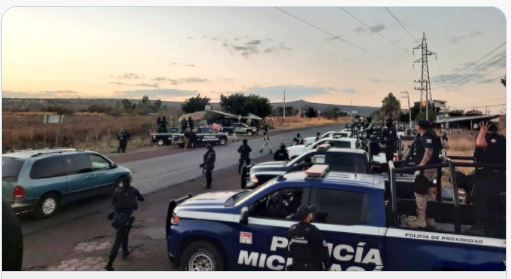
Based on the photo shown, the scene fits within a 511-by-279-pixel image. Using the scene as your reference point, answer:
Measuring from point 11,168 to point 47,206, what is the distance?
0.97 meters

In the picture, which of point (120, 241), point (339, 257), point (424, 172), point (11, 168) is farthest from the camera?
point (11, 168)

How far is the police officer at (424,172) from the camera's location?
16.9 feet

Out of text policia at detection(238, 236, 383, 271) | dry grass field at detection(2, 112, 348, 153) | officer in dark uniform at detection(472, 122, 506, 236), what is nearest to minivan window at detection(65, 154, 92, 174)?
dry grass field at detection(2, 112, 348, 153)

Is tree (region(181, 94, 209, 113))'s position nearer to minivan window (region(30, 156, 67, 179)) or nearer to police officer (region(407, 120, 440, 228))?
minivan window (region(30, 156, 67, 179))

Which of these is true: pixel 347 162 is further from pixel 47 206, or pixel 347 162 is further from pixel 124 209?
pixel 47 206

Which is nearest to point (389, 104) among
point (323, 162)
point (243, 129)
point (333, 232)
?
point (323, 162)

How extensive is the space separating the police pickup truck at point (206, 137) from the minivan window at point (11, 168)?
46.4 ft

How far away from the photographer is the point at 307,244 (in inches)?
162

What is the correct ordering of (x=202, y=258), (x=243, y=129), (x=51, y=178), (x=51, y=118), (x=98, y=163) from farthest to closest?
(x=243, y=129)
(x=51, y=118)
(x=98, y=163)
(x=51, y=178)
(x=202, y=258)

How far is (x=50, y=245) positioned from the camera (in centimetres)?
Result: 634

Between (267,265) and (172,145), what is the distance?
61.4 feet

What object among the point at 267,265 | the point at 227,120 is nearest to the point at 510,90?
the point at 267,265

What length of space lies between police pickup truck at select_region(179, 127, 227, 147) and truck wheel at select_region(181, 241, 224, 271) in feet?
55.6

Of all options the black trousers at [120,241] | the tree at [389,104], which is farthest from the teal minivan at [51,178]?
the tree at [389,104]
